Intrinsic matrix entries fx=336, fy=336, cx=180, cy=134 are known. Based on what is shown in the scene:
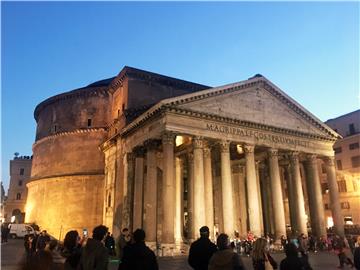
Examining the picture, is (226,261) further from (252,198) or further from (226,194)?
(252,198)

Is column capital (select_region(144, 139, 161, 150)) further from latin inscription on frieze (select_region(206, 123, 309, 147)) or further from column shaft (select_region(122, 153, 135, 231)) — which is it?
latin inscription on frieze (select_region(206, 123, 309, 147))

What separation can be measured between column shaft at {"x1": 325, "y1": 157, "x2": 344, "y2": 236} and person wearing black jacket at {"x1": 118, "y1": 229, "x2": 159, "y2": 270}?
23061 millimetres

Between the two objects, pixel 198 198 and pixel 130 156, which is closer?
pixel 198 198

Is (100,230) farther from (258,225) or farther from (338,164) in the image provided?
(338,164)

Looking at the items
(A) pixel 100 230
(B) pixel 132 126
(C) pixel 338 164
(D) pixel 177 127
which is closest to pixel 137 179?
(B) pixel 132 126

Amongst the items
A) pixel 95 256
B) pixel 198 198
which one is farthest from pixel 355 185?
pixel 95 256

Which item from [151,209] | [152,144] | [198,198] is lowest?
[151,209]

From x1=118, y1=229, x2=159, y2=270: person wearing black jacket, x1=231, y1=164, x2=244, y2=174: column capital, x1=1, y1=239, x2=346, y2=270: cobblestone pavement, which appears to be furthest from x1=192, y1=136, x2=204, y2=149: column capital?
x1=118, y1=229, x2=159, y2=270: person wearing black jacket

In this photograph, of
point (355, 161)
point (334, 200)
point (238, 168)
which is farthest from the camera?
point (355, 161)

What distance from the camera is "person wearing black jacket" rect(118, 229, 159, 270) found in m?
4.50

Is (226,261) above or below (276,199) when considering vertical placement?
below

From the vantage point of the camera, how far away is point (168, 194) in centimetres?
1820

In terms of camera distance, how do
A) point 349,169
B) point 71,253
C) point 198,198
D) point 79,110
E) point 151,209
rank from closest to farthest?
point 71,253, point 198,198, point 151,209, point 79,110, point 349,169

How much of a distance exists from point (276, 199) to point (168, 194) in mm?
7879
